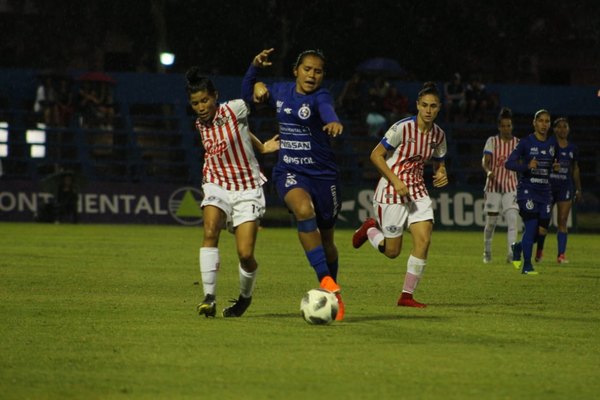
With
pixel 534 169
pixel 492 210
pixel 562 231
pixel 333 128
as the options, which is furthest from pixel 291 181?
pixel 492 210

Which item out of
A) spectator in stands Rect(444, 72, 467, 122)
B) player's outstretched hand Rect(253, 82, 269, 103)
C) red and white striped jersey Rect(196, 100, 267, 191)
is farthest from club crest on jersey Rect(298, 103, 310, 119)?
spectator in stands Rect(444, 72, 467, 122)

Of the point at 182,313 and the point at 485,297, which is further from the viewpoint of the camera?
the point at 485,297

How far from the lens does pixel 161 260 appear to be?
19312mm

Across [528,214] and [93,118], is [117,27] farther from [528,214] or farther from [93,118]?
[528,214]

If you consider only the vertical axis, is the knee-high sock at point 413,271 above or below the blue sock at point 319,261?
below

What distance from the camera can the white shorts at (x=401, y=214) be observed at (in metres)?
12.7

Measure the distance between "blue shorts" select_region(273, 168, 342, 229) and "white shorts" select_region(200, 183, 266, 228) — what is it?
→ 0.28 meters

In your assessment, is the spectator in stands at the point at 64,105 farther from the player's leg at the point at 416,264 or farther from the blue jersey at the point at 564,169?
the player's leg at the point at 416,264

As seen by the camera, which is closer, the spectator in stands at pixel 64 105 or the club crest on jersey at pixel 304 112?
the club crest on jersey at pixel 304 112

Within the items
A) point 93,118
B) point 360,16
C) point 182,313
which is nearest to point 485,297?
point 182,313

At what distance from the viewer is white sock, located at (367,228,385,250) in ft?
45.0

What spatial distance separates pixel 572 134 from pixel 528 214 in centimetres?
2003

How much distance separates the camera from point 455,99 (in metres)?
36.0

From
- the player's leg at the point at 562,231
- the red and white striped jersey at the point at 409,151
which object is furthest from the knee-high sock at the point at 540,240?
the red and white striped jersey at the point at 409,151
